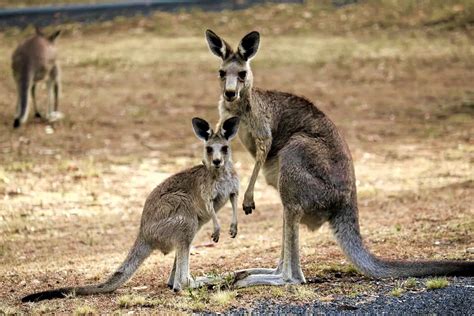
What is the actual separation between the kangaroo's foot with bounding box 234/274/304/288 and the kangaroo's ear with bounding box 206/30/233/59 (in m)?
1.74

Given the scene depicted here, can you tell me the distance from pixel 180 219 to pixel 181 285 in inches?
18.0

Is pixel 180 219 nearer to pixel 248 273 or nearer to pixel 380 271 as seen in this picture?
pixel 248 273

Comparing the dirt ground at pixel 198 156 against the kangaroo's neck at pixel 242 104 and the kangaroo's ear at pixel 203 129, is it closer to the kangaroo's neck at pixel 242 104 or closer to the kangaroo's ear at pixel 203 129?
the kangaroo's ear at pixel 203 129

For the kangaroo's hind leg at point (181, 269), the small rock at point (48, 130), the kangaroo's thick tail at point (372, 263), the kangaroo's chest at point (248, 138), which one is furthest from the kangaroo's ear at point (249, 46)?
the small rock at point (48, 130)

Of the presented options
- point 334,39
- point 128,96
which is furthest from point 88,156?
point 334,39

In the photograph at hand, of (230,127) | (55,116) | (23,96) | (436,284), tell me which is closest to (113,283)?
(230,127)

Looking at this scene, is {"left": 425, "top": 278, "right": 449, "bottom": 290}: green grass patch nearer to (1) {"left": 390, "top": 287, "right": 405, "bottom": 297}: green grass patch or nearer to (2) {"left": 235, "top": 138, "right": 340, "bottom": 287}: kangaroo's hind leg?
(1) {"left": 390, "top": 287, "right": 405, "bottom": 297}: green grass patch

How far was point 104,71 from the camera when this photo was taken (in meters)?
18.9

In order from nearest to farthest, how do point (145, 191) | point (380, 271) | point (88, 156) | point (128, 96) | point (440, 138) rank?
point (380, 271), point (145, 191), point (88, 156), point (440, 138), point (128, 96)

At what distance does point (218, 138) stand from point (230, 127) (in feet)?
0.39

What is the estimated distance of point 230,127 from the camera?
7.50m

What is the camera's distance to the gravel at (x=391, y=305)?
6277 millimetres

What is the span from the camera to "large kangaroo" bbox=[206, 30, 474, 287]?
7043 millimetres

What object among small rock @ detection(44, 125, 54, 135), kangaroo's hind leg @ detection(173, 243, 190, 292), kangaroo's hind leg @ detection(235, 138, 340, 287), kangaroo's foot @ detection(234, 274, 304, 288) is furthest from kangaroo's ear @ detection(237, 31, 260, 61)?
small rock @ detection(44, 125, 54, 135)
